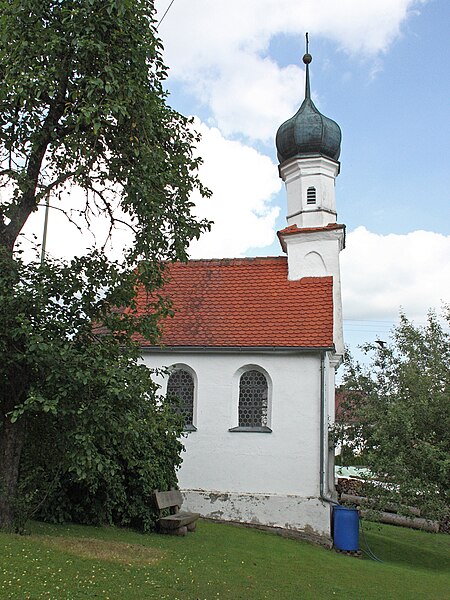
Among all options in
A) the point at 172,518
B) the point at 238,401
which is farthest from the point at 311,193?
the point at 172,518

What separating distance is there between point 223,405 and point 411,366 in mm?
5028

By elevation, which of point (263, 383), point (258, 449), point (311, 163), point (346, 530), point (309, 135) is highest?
point (309, 135)

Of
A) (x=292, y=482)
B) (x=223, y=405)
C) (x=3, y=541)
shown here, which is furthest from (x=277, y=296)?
(x=3, y=541)

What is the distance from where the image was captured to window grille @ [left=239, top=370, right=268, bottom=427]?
54.2 ft

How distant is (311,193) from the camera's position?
1973cm

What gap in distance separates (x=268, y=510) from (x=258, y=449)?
1539 millimetres

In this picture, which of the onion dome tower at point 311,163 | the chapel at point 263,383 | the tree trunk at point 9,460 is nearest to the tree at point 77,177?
the tree trunk at point 9,460

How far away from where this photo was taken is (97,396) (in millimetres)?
8992

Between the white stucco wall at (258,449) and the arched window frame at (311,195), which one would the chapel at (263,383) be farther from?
the arched window frame at (311,195)

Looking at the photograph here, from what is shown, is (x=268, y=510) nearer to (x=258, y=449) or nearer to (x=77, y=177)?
(x=258, y=449)

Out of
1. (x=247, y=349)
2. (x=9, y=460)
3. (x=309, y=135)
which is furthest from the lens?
(x=309, y=135)

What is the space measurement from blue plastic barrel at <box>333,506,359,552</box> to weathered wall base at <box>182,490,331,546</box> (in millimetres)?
273

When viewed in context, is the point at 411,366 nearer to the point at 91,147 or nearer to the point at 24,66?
the point at 91,147

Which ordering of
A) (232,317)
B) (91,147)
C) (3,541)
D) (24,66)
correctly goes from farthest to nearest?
(232,317) → (91,147) → (24,66) → (3,541)
